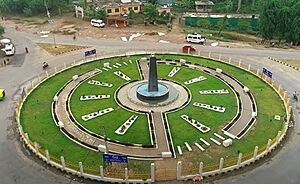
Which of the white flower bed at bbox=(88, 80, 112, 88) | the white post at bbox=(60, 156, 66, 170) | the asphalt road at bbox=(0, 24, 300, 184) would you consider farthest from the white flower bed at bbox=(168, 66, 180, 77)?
the white post at bbox=(60, 156, 66, 170)

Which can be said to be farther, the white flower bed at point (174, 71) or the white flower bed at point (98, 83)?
the white flower bed at point (174, 71)

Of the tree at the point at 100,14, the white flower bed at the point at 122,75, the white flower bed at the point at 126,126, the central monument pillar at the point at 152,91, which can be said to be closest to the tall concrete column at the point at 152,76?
the central monument pillar at the point at 152,91

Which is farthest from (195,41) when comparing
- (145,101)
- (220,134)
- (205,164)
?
(205,164)

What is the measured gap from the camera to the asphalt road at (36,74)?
32250mm

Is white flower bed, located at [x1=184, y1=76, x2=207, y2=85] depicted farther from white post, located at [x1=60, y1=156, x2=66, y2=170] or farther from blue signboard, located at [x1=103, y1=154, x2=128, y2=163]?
white post, located at [x1=60, y1=156, x2=66, y2=170]

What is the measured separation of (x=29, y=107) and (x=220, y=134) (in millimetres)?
24402

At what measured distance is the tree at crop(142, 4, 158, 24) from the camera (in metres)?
77.2

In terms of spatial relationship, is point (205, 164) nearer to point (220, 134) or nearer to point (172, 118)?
point (220, 134)

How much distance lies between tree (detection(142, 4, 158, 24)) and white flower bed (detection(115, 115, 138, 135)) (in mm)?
41484

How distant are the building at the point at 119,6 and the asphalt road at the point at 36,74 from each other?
52.4ft

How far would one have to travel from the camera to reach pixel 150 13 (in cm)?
7756

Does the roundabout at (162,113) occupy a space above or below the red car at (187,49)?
below

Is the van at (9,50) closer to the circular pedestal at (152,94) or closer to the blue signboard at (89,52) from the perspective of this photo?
the blue signboard at (89,52)

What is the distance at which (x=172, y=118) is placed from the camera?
41.2m
